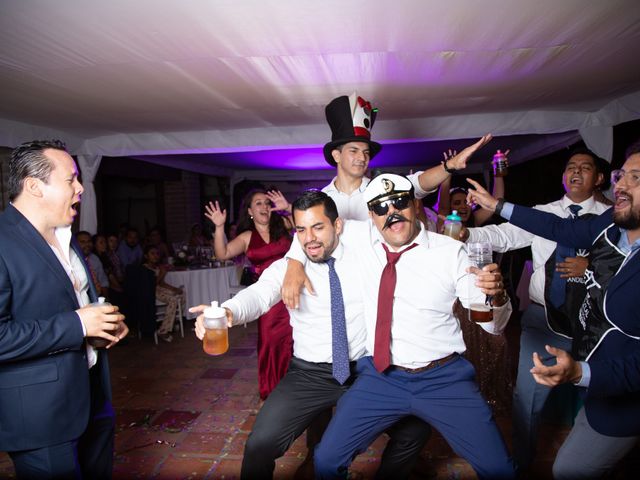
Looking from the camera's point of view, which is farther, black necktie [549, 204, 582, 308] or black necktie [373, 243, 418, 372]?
black necktie [549, 204, 582, 308]

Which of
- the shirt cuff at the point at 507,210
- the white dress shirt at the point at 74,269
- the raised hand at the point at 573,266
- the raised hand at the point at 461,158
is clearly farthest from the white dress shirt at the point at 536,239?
the white dress shirt at the point at 74,269

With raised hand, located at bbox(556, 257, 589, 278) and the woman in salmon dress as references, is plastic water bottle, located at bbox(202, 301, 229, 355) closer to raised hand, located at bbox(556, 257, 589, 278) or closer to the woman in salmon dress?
the woman in salmon dress

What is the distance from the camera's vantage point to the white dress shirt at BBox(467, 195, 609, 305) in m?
2.80

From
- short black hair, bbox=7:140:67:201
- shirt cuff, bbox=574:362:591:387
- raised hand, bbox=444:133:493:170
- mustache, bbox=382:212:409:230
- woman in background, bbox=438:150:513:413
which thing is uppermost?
raised hand, bbox=444:133:493:170

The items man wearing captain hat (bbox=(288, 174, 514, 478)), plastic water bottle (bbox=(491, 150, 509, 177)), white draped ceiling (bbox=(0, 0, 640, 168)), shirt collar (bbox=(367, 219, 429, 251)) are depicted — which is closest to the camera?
man wearing captain hat (bbox=(288, 174, 514, 478))

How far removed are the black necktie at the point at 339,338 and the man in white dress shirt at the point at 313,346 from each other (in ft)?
0.05

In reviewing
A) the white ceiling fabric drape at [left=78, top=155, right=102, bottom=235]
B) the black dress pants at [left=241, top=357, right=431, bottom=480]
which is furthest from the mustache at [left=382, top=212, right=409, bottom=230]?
the white ceiling fabric drape at [left=78, top=155, right=102, bottom=235]

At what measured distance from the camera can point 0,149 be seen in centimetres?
566

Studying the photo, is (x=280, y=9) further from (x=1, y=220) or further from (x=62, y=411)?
(x=62, y=411)

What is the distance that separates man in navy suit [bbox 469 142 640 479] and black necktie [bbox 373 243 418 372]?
29.3 inches

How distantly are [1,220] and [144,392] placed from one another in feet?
9.30

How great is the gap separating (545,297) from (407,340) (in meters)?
1.04

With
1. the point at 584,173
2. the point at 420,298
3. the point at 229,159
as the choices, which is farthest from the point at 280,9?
the point at 229,159

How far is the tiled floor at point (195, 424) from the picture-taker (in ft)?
9.37
